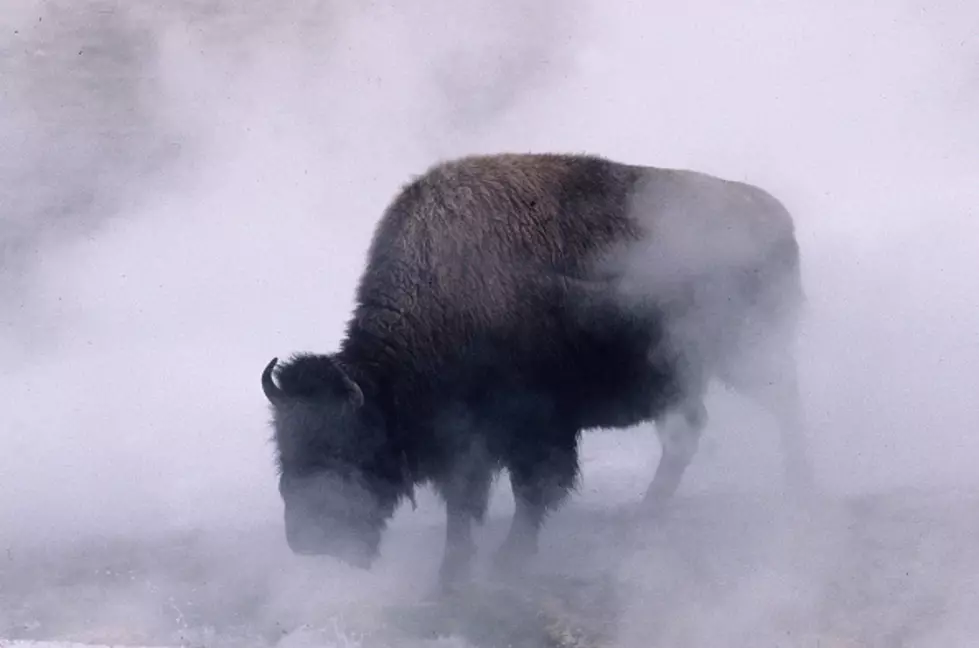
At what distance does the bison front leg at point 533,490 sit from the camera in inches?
147

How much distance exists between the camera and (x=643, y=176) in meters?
4.04

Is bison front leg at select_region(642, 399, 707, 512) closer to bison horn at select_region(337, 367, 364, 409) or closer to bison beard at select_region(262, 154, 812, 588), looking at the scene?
bison beard at select_region(262, 154, 812, 588)

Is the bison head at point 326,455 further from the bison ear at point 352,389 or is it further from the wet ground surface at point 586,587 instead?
the wet ground surface at point 586,587

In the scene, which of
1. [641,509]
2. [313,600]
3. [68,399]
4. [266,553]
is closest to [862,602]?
[641,509]

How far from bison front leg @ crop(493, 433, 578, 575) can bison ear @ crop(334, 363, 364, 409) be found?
60cm

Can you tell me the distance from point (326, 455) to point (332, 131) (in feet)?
9.78

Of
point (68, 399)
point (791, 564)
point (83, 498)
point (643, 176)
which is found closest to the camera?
point (791, 564)

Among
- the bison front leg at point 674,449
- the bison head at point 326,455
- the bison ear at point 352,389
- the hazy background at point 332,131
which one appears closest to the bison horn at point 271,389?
the bison head at point 326,455

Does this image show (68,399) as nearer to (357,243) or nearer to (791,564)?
(357,243)

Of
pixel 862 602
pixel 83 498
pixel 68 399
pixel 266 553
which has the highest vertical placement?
pixel 68 399

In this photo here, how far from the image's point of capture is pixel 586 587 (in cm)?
349

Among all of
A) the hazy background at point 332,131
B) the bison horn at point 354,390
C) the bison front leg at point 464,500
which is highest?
the hazy background at point 332,131

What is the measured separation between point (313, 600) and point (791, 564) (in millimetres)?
1325

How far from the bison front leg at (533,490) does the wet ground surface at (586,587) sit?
0.10 meters
